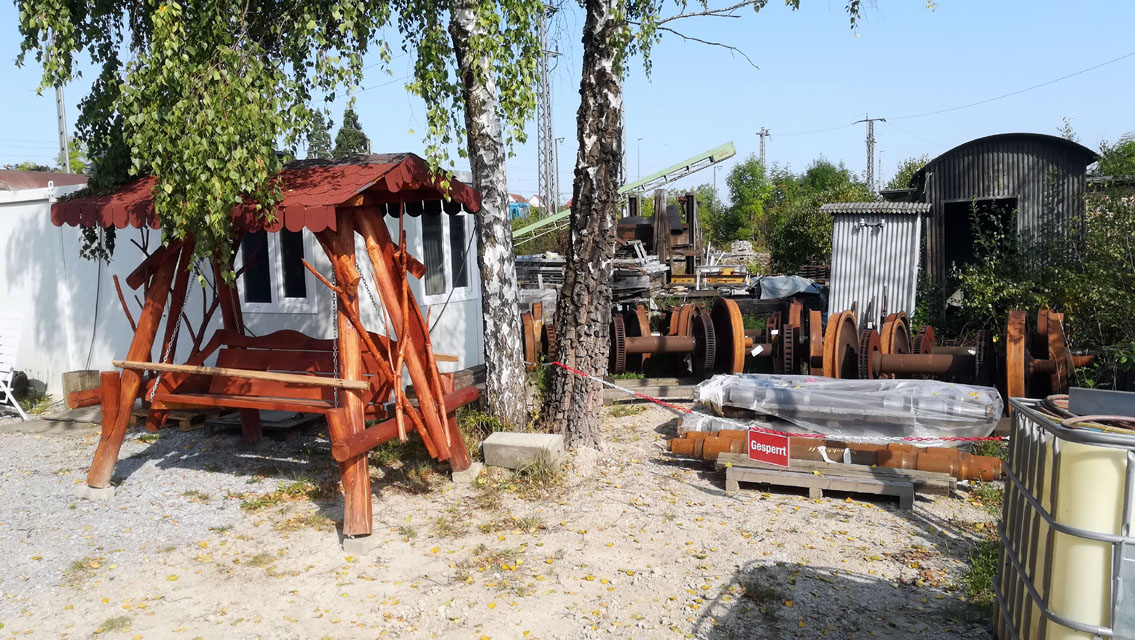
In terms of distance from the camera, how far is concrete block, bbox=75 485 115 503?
6.66m

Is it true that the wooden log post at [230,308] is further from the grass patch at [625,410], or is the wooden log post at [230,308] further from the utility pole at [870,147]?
the utility pole at [870,147]

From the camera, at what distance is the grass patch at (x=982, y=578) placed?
4412 millimetres

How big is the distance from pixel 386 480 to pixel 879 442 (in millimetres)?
4173

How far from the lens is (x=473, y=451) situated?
7305 mm

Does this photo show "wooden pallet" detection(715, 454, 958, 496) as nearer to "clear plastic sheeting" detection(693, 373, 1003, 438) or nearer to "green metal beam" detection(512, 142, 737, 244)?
"clear plastic sheeting" detection(693, 373, 1003, 438)

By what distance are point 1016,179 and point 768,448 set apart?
31.6 ft

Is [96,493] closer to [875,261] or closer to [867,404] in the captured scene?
[867,404]

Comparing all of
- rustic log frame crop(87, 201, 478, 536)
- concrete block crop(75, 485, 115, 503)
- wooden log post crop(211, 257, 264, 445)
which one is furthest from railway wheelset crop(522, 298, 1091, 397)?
concrete block crop(75, 485, 115, 503)

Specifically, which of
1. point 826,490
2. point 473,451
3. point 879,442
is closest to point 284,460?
point 473,451

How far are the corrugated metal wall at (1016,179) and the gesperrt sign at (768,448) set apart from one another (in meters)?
8.99

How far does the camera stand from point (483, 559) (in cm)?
523

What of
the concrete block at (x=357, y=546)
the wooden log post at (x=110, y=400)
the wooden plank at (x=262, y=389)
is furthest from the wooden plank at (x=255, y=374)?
the concrete block at (x=357, y=546)

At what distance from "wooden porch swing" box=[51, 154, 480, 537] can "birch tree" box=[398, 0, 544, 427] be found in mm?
569

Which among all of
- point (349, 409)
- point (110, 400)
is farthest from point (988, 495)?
point (110, 400)
